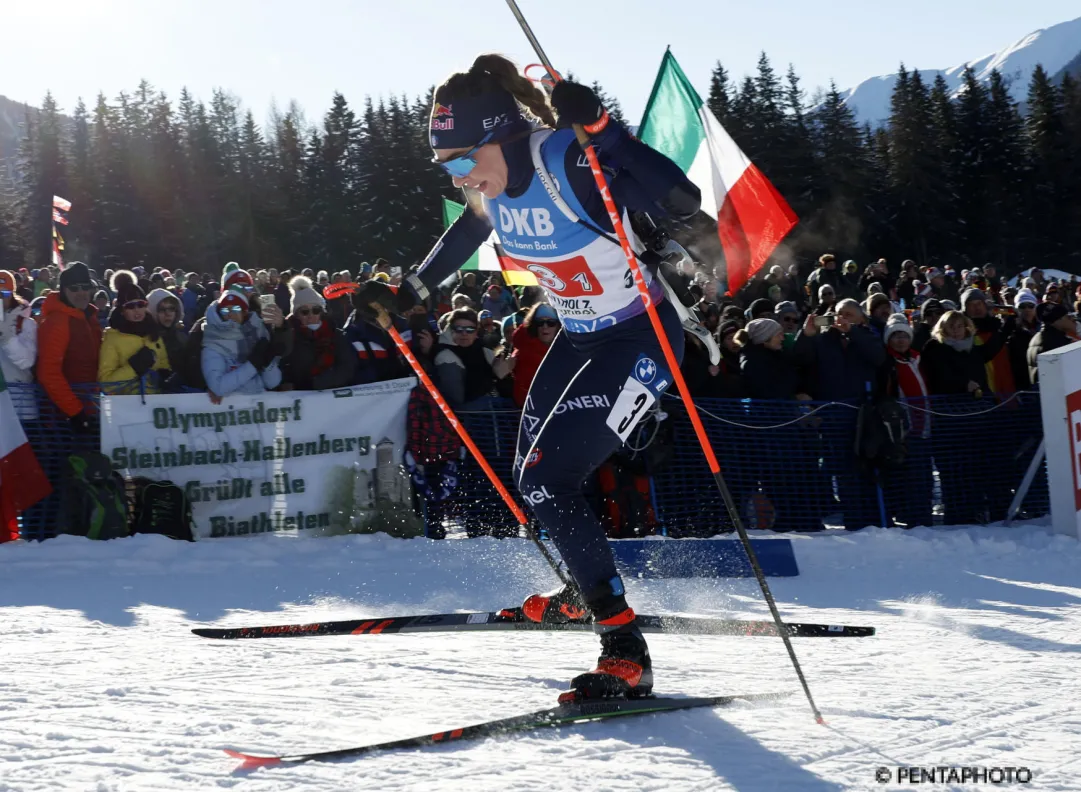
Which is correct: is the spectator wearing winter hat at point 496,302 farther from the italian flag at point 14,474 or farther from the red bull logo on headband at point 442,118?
the red bull logo on headband at point 442,118

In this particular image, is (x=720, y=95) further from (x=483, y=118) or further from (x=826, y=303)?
(x=483, y=118)

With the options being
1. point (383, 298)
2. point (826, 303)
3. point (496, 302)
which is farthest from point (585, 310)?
point (496, 302)

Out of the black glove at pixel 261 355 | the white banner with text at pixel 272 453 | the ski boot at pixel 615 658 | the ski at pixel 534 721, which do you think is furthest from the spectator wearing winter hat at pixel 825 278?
the ski at pixel 534 721

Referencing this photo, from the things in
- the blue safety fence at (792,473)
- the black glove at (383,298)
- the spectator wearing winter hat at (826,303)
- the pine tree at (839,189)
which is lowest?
the blue safety fence at (792,473)

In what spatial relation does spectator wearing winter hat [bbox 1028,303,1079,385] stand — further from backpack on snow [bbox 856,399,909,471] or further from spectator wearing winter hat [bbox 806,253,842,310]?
spectator wearing winter hat [bbox 806,253,842,310]

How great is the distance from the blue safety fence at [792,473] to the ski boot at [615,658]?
382 centimetres

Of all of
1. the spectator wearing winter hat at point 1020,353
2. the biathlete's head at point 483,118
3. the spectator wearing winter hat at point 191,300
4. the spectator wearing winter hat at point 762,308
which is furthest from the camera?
the spectator wearing winter hat at point 191,300

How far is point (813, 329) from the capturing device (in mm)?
8062

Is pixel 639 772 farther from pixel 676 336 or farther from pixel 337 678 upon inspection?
pixel 676 336

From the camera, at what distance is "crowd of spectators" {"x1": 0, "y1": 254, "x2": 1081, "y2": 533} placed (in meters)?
7.00

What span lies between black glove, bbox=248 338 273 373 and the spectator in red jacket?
1.64 meters

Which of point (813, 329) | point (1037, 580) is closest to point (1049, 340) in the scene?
point (813, 329)

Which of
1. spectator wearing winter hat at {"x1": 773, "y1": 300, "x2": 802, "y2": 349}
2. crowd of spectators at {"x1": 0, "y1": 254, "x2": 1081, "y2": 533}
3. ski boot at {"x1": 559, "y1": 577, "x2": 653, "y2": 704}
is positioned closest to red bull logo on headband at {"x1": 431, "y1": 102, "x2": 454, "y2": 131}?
ski boot at {"x1": 559, "y1": 577, "x2": 653, "y2": 704}

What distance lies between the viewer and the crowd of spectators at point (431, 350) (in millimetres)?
6996
